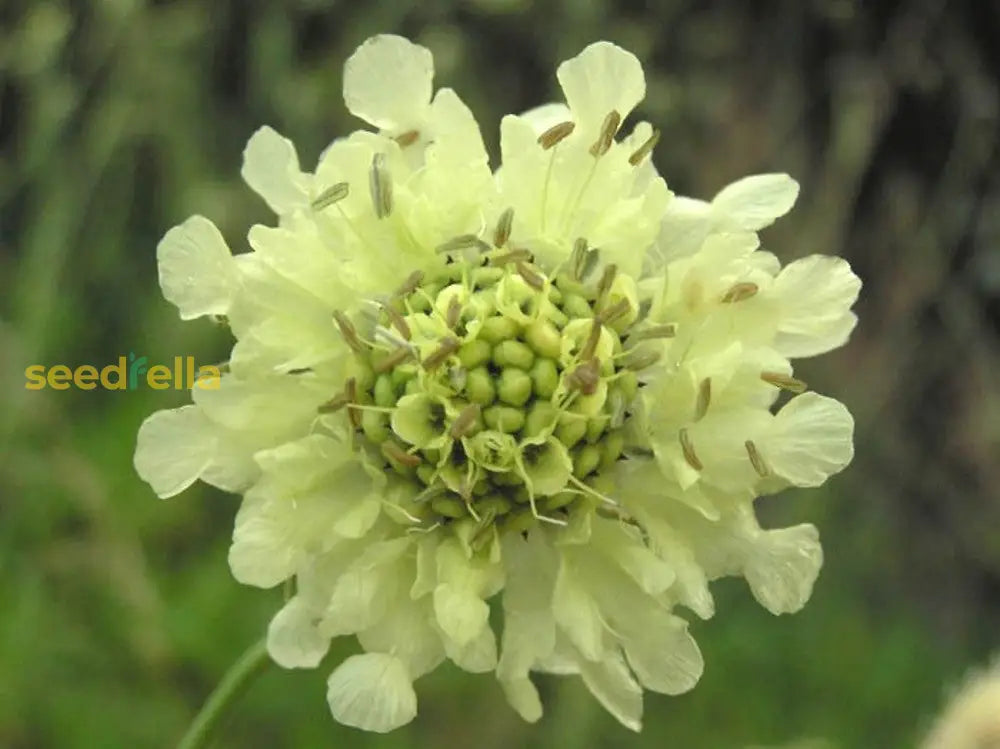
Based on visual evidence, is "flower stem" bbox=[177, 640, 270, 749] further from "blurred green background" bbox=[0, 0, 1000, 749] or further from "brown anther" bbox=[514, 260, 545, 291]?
"blurred green background" bbox=[0, 0, 1000, 749]

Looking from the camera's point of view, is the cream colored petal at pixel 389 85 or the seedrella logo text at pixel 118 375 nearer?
the cream colored petal at pixel 389 85

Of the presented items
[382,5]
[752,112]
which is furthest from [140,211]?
[752,112]

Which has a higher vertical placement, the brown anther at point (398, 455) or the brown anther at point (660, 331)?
the brown anther at point (660, 331)

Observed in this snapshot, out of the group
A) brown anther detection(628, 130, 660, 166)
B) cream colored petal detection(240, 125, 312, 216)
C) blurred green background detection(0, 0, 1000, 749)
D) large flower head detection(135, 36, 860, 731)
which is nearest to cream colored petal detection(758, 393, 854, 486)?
large flower head detection(135, 36, 860, 731)

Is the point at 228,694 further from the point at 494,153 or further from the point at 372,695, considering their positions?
the point at 494,153

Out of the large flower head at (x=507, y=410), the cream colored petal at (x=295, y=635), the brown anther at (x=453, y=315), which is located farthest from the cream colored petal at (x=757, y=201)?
the cream colored petal at (x=295, y=635)

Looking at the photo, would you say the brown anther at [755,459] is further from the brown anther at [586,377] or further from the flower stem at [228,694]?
the flower stem at [228,694]

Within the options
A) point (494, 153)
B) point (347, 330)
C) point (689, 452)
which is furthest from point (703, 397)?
point (494, 153)

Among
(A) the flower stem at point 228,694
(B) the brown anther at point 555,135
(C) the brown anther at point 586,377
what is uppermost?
(B) the brown anther at point 555,135

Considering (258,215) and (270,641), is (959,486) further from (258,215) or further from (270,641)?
(270,641)
